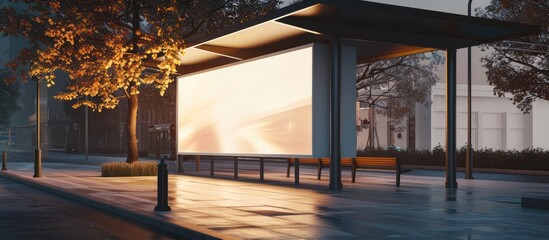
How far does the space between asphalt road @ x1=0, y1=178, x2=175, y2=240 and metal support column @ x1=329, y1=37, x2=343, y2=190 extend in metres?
6.69

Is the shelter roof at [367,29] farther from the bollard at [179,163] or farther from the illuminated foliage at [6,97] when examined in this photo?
the illuminated foliage at [6,97]

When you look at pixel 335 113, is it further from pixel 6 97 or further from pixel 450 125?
pixel 6 97

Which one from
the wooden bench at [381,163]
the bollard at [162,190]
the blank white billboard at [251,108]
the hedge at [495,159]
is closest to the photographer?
the bollard at [162,190]

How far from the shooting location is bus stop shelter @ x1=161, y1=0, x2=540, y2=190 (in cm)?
1795

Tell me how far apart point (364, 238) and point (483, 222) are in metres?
3.12

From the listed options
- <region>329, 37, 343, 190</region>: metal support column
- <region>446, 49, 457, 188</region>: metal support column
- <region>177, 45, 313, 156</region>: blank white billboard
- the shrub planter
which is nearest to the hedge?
<region>446, 49, 457, 188</region>: metal support column

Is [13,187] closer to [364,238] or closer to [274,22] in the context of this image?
[274,22]

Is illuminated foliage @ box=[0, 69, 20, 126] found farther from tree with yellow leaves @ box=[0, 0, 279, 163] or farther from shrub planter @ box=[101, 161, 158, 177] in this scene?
shrub planter @ box=[101, 161, 158, 177]

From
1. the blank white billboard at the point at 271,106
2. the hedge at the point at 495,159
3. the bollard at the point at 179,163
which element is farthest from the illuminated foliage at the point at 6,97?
Answer: the blank white billboard at the point at 271,106

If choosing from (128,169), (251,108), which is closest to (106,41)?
(128,169)

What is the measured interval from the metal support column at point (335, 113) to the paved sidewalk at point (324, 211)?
617mm

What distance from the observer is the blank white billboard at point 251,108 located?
20594mm

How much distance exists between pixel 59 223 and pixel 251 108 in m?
10.9

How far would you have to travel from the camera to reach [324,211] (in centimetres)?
1387
